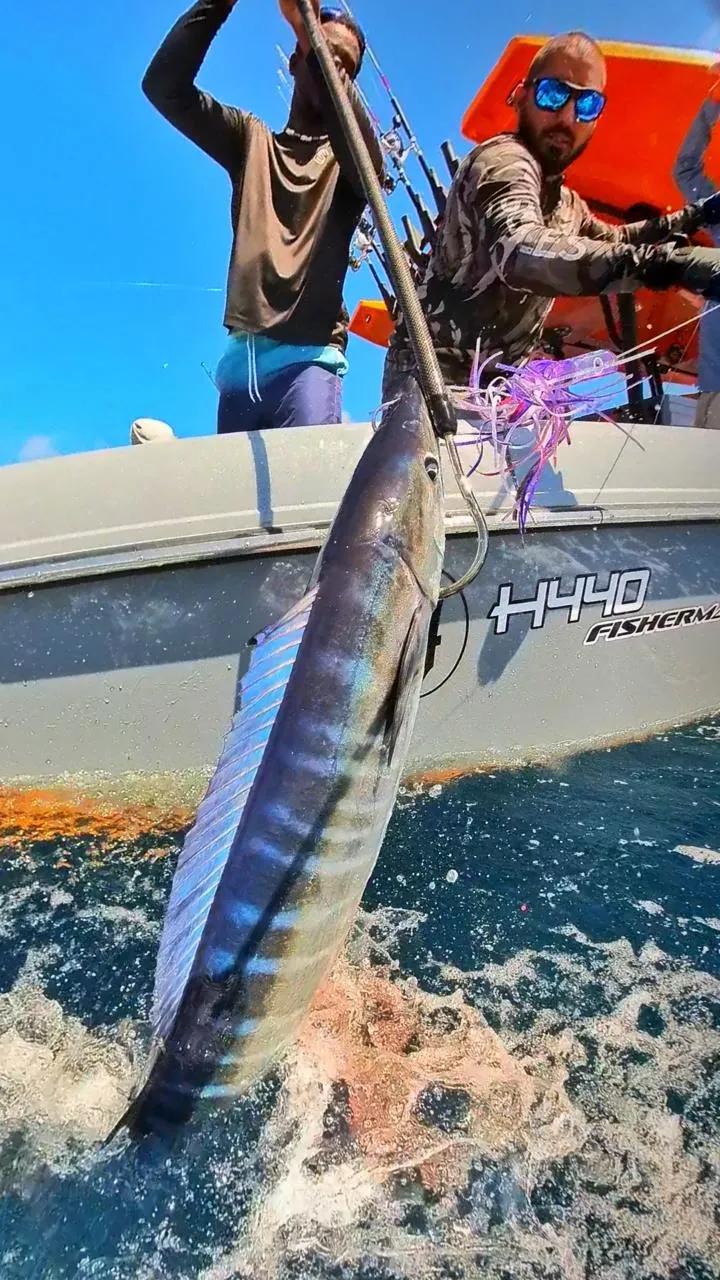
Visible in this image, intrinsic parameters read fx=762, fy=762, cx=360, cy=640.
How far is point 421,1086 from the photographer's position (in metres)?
1.53

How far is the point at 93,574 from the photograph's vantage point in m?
2.37

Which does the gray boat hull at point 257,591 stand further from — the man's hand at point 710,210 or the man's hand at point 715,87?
the man's hand at point 715,87

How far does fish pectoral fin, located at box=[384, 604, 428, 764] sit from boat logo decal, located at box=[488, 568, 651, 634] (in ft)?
3.96

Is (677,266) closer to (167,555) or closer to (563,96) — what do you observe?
(563,96)

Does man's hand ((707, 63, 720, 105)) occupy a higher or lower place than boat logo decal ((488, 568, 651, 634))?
higher

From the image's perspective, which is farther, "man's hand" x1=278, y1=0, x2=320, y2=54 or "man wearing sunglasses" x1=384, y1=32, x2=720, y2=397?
"man's hand" x1=278, y1=0, x2=320, y2=54

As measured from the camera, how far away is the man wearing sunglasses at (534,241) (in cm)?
211

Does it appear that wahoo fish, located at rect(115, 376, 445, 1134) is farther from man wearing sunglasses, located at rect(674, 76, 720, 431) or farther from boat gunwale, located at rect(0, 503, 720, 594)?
man wearing sunglasses, located at rect(674, 76, 720, 431)

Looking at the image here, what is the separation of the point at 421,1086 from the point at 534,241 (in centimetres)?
219

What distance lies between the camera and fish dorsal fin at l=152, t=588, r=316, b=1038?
4.58 feet

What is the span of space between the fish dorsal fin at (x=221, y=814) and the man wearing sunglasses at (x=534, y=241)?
50.3 inches

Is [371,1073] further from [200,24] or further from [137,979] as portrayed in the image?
[200,24]

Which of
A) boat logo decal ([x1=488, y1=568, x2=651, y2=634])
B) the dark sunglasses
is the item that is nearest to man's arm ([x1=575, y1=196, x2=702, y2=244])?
the dark sunglasses

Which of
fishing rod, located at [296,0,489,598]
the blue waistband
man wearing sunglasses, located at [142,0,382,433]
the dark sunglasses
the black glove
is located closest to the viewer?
fishing rod, located at [296,0,489,598]
